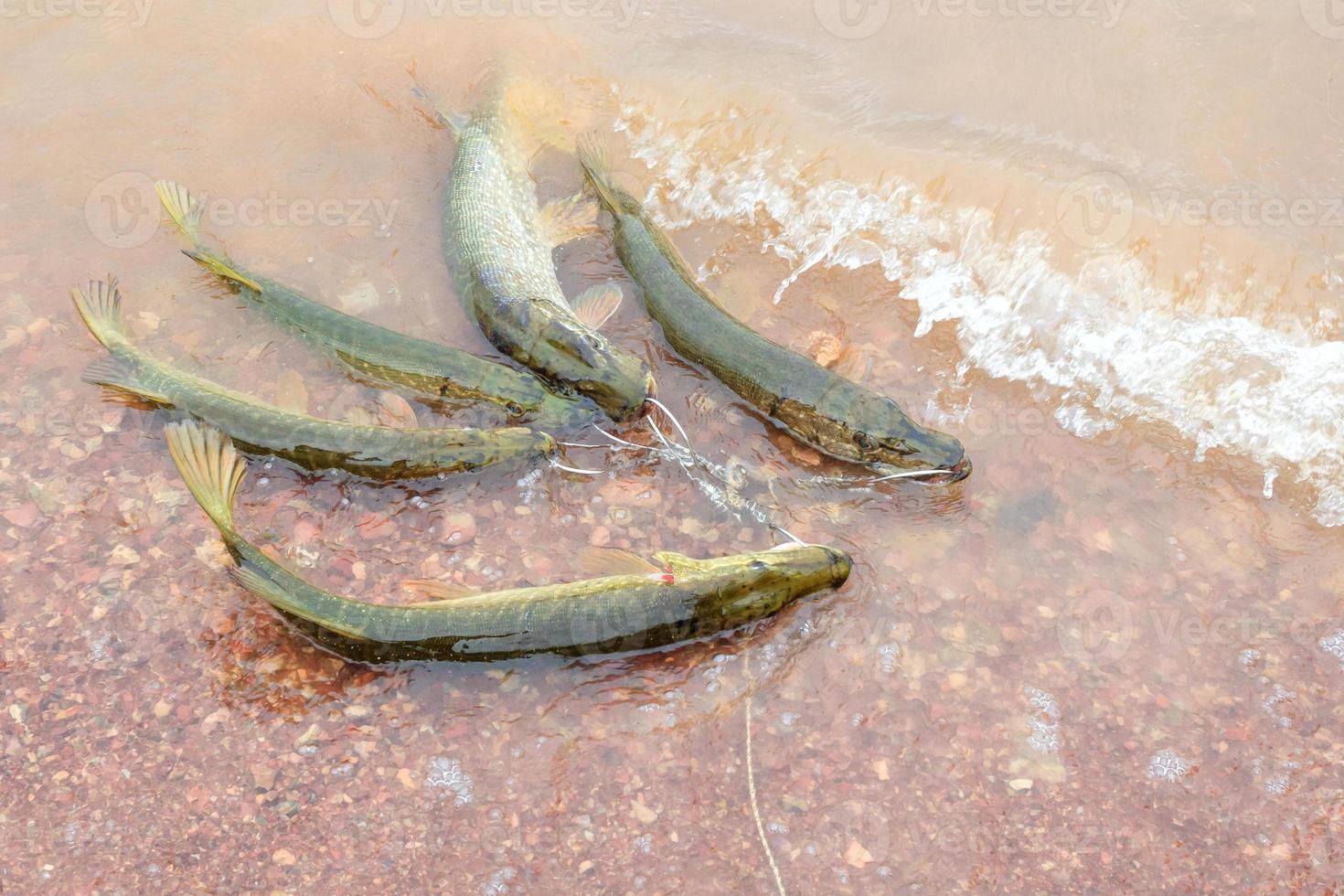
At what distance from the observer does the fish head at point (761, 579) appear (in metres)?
4.00

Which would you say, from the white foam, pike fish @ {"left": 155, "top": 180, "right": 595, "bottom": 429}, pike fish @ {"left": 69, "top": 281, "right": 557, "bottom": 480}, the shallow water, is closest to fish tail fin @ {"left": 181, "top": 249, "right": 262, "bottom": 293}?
pike fish @ {"left": 155, "top": 180, "right": 595, "bottom": 429}

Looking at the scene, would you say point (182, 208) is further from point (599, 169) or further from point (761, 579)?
point (761, 579)

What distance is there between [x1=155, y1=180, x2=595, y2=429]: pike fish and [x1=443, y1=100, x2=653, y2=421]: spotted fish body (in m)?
0.16

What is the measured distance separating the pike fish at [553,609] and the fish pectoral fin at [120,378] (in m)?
0.90

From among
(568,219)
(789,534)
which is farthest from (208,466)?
(789,534)

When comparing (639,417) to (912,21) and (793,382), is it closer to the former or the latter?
(793,382)

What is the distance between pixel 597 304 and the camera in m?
5.22

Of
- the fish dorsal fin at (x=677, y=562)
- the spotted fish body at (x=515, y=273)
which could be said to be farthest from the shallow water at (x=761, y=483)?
the fish dorsal fin at (x=677, y=562)

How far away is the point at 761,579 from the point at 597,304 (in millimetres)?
2012

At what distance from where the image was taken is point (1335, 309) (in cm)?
498

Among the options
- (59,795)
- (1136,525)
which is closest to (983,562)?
(1136,525)

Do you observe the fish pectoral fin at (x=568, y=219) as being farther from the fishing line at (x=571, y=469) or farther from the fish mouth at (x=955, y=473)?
the fish mouth at (x=955, y=473)

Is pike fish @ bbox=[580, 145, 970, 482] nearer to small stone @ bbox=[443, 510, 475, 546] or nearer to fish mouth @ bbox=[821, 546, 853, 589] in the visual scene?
fish mouth @ bbox=[821, 546, 853, 589]

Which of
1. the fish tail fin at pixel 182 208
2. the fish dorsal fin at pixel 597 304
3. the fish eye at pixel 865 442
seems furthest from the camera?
the fish tail fin at pixel 182 208
